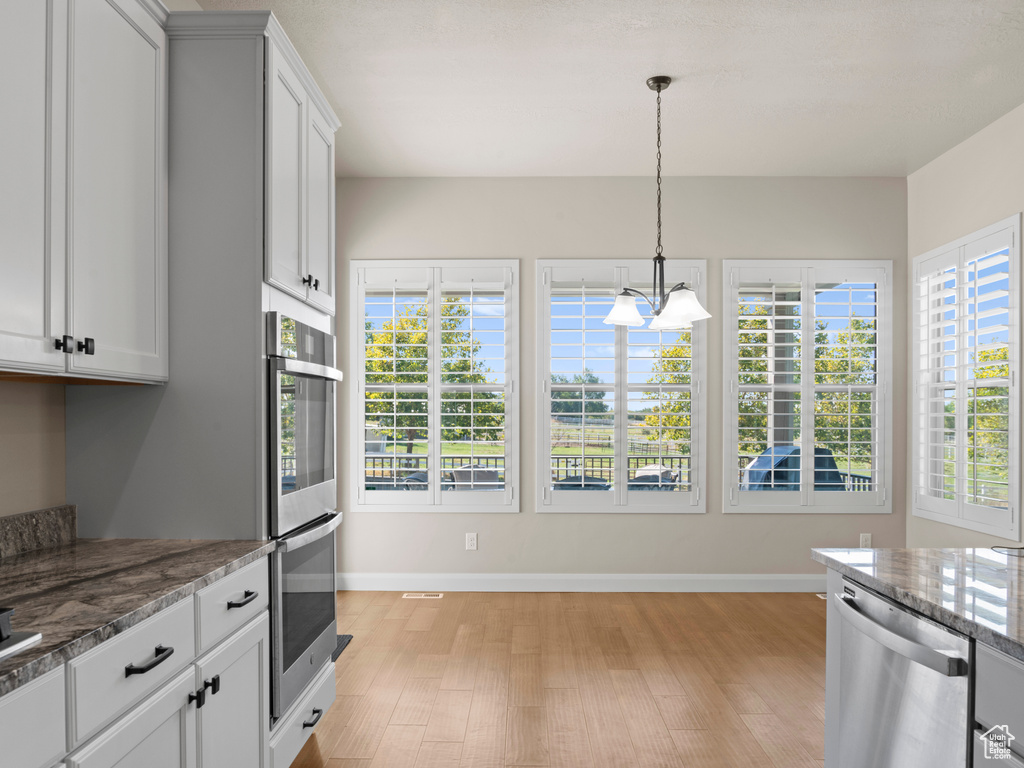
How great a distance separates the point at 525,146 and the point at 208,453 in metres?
2.90

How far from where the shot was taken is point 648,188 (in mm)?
4664

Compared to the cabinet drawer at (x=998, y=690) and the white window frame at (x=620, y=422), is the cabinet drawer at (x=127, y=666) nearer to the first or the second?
the cabinet drawer at (x=998, y=690)

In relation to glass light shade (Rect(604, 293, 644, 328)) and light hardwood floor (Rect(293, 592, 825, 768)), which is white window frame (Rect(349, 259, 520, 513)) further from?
glass light shade (Rect(604, 293, 644, 328))

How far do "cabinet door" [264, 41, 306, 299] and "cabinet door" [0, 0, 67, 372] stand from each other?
604 millimetres

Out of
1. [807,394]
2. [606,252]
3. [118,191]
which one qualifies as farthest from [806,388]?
[118,191]

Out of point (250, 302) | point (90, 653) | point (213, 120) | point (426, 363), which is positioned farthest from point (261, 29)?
point (426, 363)

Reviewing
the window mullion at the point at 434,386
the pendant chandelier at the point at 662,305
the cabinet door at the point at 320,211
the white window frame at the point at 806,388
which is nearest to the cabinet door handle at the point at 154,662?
the cabinet door at the point at 320,211

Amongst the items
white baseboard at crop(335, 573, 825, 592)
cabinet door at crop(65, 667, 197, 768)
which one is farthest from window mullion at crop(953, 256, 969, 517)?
cabinet door at crop(65, 667, 197, 768)

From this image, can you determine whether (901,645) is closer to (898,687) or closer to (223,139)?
(898,687)

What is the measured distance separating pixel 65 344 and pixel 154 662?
31.0 inches

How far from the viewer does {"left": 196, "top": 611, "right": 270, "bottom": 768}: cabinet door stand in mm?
1619

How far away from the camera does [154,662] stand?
1364 millimetres

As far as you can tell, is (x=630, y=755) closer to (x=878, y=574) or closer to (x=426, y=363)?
(x=878, y=574)

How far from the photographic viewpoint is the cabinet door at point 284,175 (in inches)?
82.2
